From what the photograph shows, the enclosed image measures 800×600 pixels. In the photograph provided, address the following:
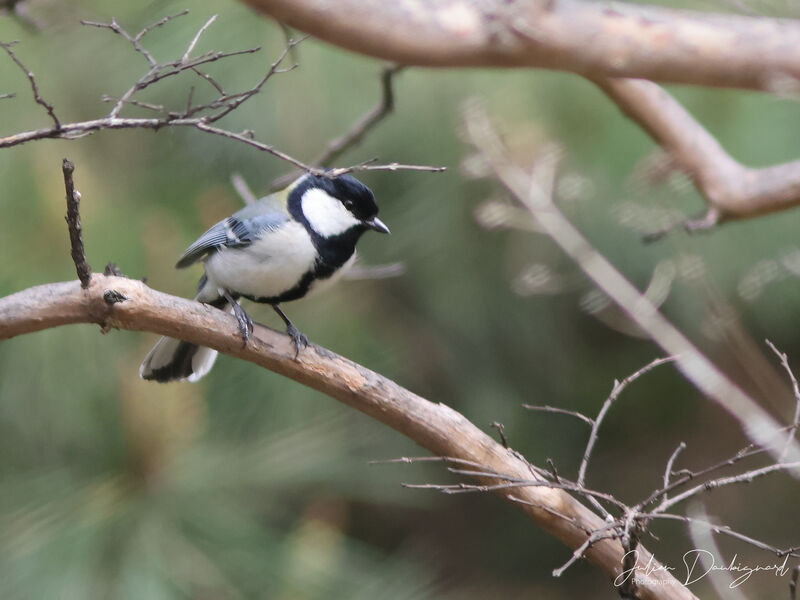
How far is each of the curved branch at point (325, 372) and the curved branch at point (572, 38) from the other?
1.69 feet

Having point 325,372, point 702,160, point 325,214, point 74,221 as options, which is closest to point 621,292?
point 702,160

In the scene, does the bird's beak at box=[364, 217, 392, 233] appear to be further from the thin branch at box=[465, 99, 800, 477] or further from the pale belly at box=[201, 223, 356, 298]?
the thin branch at box=[465, 99, 800, 477]

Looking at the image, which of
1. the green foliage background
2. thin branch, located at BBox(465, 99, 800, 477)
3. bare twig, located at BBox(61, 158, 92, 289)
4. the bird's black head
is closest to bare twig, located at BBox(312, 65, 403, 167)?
the bird's black head

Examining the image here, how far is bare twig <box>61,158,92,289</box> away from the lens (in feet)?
3.68

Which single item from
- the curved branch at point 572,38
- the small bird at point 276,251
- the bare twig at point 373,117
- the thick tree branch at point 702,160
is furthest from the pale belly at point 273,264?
the thick tree branch at point 702,160

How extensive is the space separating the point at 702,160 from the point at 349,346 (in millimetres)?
917

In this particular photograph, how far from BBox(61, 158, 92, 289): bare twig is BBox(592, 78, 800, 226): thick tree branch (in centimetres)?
116

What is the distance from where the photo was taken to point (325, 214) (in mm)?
1819

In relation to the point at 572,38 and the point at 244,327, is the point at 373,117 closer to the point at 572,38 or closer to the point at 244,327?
the point at 572,38

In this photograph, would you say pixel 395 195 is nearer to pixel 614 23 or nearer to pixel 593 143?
pixel 593 143

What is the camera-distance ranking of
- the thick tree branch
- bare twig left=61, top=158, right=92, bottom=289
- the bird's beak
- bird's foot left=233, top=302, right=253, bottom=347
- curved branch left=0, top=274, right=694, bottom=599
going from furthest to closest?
the thick tree branch, the bird's beak, bird's foot left=233, top=302, right=253, bottom=347, curved branch left=0, top=274, right=694, bottom=599, bare twig left=61, top=158, right=92, bottom=289

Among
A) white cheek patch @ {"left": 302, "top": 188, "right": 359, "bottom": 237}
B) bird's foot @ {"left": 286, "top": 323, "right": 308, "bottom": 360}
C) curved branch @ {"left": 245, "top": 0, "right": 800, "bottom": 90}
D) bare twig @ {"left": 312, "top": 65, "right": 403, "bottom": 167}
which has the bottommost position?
bird's foot @ {"left": 286, "top": 323, "right": 308, "bottom": 360}

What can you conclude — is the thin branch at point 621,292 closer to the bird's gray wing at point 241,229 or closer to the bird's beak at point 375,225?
the bird's beak at point 375,225

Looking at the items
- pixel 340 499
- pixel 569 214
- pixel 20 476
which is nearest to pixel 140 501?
pixel 20 476
